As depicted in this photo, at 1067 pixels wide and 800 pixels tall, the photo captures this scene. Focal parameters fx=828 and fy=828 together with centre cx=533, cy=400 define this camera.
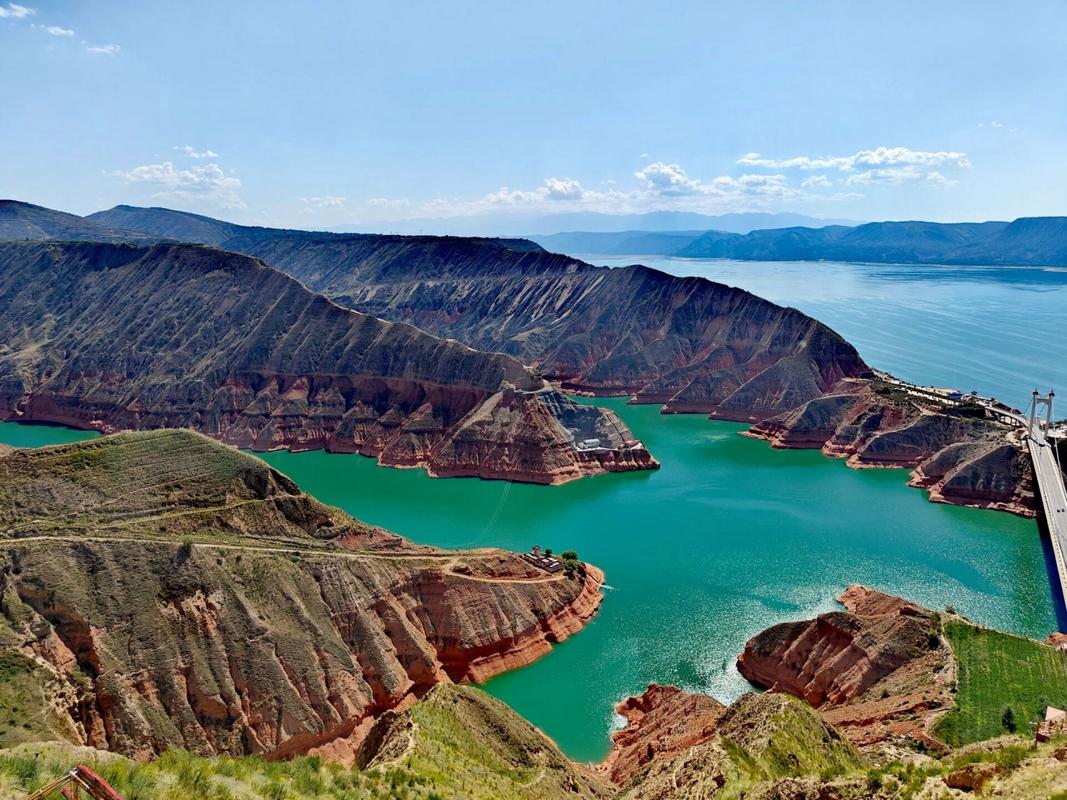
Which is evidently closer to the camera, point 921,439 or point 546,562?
point 546,562

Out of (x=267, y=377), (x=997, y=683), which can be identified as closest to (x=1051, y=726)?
(x=997, y=683)

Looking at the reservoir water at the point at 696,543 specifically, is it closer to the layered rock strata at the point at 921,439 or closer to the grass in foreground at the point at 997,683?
the layered rock strata at the point at 921,439

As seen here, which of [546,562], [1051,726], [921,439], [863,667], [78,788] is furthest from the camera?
[921,439]

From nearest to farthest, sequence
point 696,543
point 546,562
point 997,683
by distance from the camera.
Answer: point 997,683 < point 546,562 < point 696,543

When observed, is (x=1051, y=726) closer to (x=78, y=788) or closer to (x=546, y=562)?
(x=78, y=788)

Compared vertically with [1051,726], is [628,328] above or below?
above

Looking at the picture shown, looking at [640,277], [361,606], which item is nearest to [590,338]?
[640,277]

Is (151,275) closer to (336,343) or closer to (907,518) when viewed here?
(336,343)

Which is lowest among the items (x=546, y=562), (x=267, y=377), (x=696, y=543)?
(x=696, y=543)
